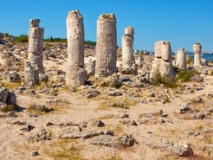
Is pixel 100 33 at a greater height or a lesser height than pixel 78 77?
greater

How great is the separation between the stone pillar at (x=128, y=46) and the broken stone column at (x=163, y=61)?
19.5 feet

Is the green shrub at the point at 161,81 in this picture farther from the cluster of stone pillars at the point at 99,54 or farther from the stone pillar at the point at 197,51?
the stone pillar at the point at 197,51

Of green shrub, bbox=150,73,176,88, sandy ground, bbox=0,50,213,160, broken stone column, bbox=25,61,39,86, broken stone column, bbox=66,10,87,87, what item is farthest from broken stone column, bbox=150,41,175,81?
broken stone column, bbox=25,61,39,86

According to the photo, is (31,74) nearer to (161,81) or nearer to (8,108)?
(8,108)

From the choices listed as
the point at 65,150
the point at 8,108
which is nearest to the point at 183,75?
the point at 8,108

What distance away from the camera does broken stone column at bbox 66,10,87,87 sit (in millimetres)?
22125

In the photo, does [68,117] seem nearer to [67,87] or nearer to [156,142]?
[156,142]

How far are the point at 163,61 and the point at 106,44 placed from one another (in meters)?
4.61

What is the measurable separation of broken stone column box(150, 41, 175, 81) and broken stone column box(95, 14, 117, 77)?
3.48 m

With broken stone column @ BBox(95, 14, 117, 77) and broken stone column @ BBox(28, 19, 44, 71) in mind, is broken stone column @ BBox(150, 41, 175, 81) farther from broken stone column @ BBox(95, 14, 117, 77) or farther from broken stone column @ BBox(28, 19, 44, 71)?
broken stone column @ BBox(28, 19, 44, 71)

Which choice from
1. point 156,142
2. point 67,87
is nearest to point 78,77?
point 67,87

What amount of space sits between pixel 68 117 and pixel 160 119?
12.4ft

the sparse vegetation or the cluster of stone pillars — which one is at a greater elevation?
the cluster of stone pillars

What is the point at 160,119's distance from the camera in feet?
45.5
